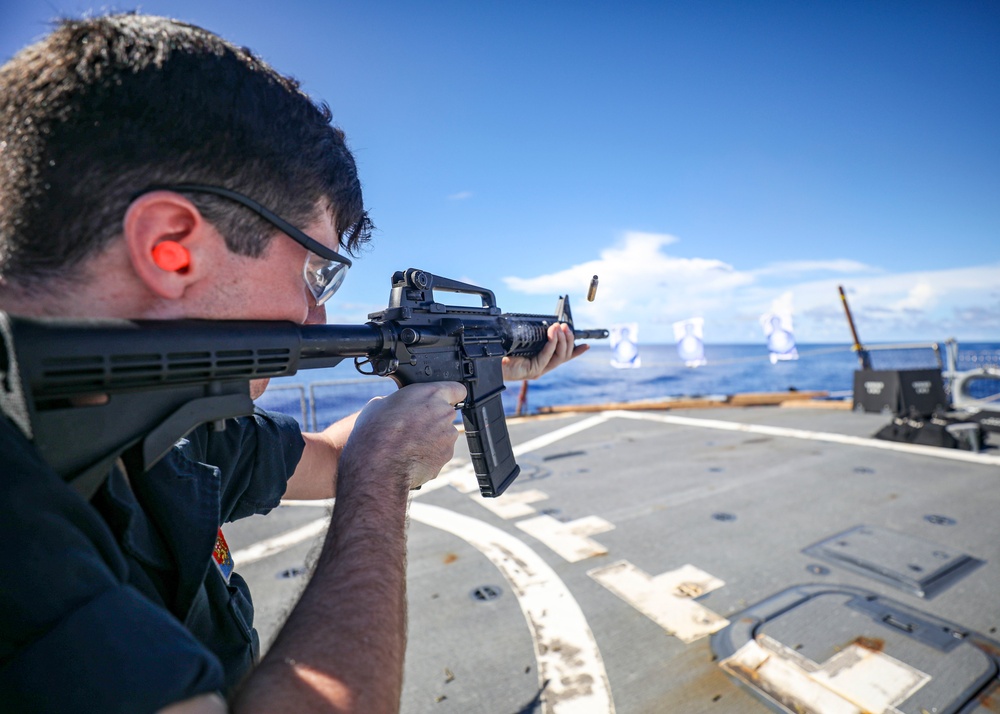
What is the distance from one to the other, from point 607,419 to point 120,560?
9.05 metres

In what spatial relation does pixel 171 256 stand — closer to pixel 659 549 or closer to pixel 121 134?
pixel 121 134

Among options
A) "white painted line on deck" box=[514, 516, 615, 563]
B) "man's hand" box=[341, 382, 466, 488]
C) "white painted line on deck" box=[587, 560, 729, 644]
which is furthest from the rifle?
"white painted line on deck" box=[514, 516, 615, 563]

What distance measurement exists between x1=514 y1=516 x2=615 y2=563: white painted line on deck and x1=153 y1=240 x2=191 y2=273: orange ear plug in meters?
3.30

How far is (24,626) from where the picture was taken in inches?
29.3

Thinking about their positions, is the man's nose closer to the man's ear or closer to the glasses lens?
the glasses lens

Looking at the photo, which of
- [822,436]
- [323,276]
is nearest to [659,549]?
[323,276]

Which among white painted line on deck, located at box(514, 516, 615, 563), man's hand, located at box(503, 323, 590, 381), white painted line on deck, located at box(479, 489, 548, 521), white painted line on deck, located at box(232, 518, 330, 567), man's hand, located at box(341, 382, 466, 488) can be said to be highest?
man's hand, located at box(503, 323, 590, 381)

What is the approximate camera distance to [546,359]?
3373 millimetres

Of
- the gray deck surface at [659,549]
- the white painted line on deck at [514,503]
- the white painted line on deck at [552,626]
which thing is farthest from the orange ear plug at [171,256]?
the white painted line on deck at [514,503]

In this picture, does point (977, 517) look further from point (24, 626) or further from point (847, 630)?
point (24, 626)

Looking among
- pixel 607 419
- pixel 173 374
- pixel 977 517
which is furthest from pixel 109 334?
pixel 607 419

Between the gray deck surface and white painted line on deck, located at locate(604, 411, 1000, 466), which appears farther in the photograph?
white painted line on deck, located at locate(604, 411, 1000, 466)

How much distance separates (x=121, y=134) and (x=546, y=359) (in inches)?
103

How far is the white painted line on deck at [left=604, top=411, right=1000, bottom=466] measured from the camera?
19.7 feet
